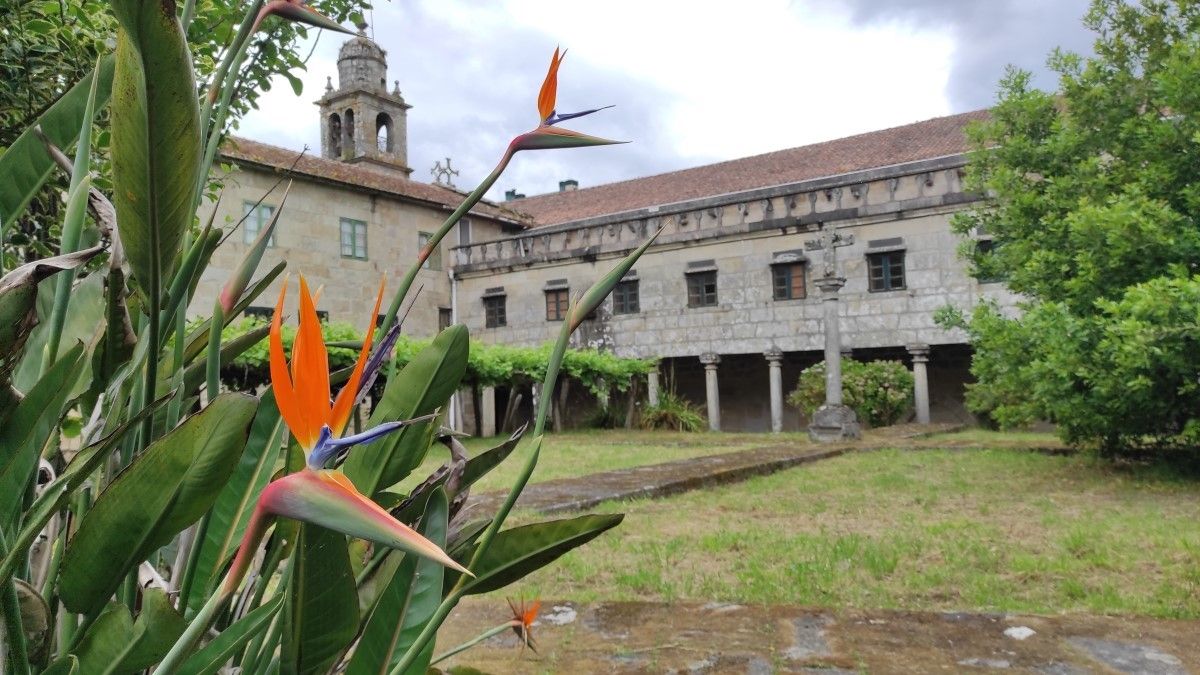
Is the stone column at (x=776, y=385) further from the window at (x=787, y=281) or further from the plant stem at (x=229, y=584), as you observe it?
the plant stem at (x=229, y=584)

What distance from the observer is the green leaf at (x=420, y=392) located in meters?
0.88

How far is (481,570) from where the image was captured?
90cm

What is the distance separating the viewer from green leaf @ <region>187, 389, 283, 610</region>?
0.85 m

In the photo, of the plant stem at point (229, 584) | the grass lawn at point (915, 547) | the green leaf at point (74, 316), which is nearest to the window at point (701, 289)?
the grass lawn at point (915, 547)

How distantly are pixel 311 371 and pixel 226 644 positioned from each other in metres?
0.40

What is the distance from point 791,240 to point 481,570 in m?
15.6

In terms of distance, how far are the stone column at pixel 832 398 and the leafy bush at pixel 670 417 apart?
12.8ft

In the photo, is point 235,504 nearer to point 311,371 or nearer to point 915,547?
point 311,371

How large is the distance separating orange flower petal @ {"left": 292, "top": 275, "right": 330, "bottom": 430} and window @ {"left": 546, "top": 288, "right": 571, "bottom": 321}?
17.6m

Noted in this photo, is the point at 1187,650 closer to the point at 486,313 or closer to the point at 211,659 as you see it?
the point at 211,659

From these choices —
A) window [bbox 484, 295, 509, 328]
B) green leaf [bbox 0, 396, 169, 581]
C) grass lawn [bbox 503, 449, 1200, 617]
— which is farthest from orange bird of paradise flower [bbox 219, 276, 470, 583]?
window [bbox 484, 295, 509, 328]

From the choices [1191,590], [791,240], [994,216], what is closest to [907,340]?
[791,240]

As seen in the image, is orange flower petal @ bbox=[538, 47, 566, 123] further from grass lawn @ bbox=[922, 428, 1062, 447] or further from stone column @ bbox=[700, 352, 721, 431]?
stone column @ bbox=[700, 352, 721, 431]

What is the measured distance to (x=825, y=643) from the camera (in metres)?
2.10
